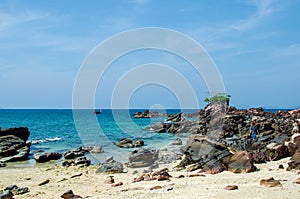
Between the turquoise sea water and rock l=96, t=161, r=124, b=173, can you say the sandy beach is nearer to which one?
rock l=96, t=161, r=124, b=173

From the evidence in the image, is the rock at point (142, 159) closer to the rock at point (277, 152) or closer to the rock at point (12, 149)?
the rock at point (277, 152)

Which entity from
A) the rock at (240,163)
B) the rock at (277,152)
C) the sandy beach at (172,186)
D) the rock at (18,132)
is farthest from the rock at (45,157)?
the rock at (277,152)

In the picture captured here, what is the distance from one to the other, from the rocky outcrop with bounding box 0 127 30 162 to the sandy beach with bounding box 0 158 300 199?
22.6ft

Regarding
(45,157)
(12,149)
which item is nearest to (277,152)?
(45,157)

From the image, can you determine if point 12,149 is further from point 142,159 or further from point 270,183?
point 270,183

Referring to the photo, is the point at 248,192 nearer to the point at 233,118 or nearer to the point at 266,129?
the point at 266,129

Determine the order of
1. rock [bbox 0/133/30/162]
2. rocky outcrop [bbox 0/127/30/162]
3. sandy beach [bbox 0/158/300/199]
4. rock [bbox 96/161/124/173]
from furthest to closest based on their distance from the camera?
rocky outcrop [bbox 0/127/30/162] → rock [bbox 0/133/30/162] → rock [bbox 96/161/124/173] → sandy beach [bbox 0/158/300/199]

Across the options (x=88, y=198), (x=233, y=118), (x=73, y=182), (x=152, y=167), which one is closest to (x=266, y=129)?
(x=233, y=118)

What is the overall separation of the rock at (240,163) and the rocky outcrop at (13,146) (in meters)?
15.3

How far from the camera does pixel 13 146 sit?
1017 inches

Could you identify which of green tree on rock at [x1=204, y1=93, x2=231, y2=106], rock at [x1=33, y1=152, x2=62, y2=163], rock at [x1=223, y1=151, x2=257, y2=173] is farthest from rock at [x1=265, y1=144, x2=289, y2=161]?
green tree on rock at [x1=204, y1=93, x2=231, y2=106]

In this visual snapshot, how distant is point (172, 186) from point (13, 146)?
18.8m

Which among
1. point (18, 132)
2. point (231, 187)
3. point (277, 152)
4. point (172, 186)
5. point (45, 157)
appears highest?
point (277, 152)

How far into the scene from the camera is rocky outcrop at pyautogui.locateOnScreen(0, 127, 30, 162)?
2298 centimetres
